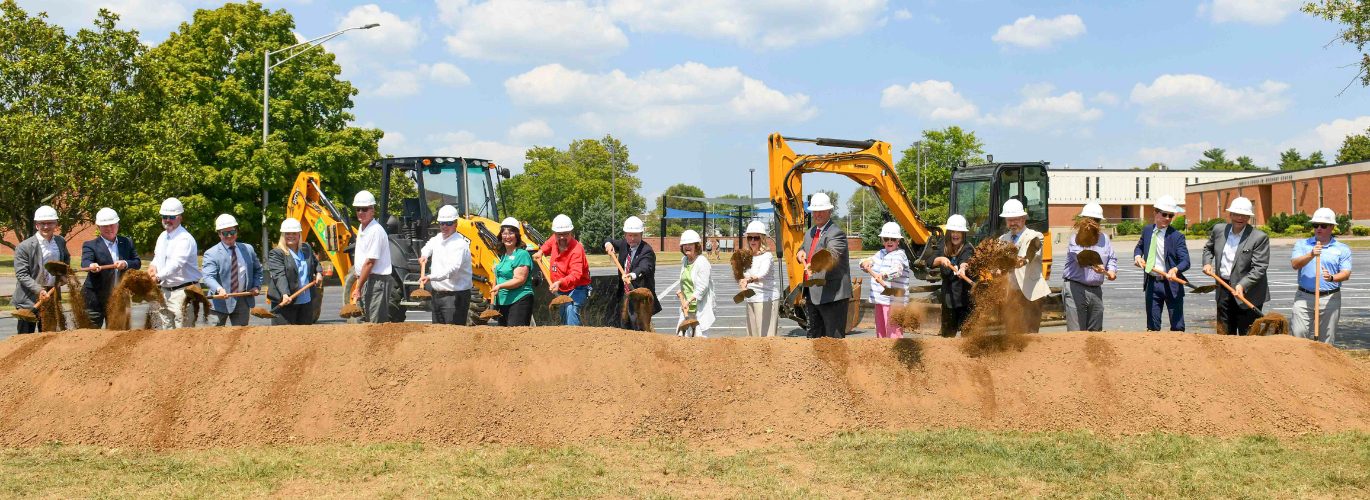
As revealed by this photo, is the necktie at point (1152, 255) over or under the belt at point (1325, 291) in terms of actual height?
over

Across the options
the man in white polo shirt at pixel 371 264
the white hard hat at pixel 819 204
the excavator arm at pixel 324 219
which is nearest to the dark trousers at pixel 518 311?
the man in white polo shirt at pixel 371 264

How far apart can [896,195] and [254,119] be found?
23962mm

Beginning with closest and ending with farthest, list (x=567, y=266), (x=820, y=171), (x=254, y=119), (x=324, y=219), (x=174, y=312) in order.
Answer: (x=174, y=312) < (x=567, y=266) < (x=324, y=219) < (x=820, y=171) < (x=254, y=119)

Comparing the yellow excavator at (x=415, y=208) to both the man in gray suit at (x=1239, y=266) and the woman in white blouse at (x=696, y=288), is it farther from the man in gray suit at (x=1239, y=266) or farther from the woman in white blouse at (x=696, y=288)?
the man in gray suit at (x=1239, y=266)

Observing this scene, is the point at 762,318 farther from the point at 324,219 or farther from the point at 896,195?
the point at 324,219

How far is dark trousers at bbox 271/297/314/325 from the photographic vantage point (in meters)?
8.50

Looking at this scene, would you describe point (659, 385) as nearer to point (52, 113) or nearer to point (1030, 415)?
point (1030, 415)

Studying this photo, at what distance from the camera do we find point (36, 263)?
8.33m

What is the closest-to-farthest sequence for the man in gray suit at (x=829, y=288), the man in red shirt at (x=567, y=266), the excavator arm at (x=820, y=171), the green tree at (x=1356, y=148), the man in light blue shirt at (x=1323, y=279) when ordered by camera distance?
the man in gray suit at (x=829, y=288) → the man in light blue shirt at (x=1323, y=279) → the man in red shirt at (x=567, y=266) → the excavator arm at (x=820, y=171) → the green tree at (x=1356, y=148)

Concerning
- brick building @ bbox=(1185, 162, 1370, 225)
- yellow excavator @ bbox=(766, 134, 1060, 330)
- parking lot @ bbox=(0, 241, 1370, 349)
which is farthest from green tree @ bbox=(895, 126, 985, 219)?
yellow excavator @ bbox=(766, 134, 1060, 330)

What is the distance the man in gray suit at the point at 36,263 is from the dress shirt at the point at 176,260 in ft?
2.57

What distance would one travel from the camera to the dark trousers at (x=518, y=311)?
820cm

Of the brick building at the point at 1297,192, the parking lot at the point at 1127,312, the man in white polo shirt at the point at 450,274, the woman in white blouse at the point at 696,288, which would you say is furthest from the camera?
the brick building at the point at 1297,192

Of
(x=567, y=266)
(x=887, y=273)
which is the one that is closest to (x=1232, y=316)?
(x=887, y=273)
